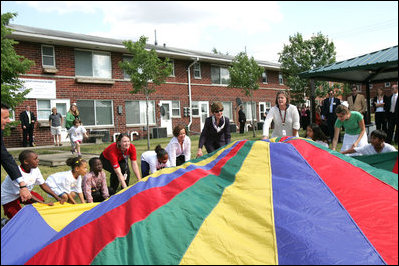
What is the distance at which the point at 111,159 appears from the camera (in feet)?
20.7

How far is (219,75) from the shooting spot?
25.8 metres

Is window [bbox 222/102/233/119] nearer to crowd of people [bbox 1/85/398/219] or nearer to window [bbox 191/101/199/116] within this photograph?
window [bbox 191/101/199/116]

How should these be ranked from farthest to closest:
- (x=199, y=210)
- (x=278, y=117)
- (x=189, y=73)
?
(x=189, y=73)
(x=278, y=117)
(x=199, y=210)

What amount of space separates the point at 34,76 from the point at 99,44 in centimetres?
A: 364

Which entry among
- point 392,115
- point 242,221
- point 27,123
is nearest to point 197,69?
point 27,123

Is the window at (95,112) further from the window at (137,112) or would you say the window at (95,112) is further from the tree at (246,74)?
the tree at (246,74)

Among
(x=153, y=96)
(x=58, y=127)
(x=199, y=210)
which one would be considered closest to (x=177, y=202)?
(x=199, y=210)

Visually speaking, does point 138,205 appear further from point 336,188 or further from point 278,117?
point 278,117

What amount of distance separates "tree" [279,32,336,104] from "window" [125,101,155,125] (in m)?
Answer: 9.87

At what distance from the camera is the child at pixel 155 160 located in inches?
241

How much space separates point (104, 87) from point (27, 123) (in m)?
4.93

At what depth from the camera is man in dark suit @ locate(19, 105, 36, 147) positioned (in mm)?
15539

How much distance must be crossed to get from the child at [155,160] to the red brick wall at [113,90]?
12.1m

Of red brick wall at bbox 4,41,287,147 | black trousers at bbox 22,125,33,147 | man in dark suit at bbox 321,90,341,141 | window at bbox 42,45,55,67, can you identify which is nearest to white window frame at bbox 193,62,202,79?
red brick wall at bbox 4,41,287,147
